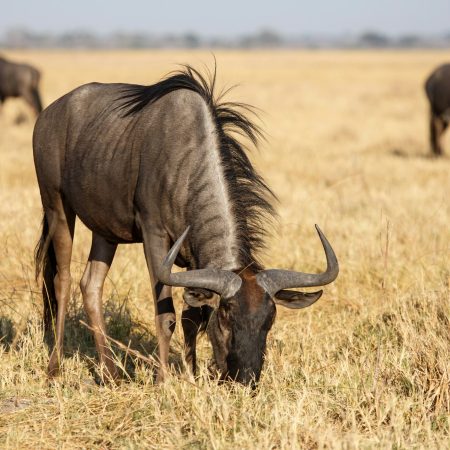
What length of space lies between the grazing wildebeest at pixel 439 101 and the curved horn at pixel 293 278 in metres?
12.5

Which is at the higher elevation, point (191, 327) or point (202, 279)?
point (202, 279)

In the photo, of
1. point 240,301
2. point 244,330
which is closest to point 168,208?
point 240,301

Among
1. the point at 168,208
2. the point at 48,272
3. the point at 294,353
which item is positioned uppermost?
the point at 168,208

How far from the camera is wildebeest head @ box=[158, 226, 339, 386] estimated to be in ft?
13.0

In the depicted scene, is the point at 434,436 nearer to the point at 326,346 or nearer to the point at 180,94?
the point at 326,346

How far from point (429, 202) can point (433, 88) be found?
7.94m

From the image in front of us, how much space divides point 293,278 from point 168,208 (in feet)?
3.00

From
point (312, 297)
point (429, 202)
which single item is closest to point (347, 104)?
point (429, 202)

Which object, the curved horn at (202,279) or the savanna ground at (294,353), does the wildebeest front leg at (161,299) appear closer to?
the savanna ground at (294,353)

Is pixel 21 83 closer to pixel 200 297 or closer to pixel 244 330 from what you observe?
pixel 200 297

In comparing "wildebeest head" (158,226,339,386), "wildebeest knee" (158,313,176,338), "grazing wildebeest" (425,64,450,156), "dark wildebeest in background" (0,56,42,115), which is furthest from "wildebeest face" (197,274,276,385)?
"dark wildebeest in background" (0,56,42,115)

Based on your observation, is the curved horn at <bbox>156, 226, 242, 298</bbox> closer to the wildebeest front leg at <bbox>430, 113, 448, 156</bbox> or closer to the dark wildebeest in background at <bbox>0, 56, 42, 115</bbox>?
the wildebeest front leg at <bbox>430, 113, 448, 156</bbox>

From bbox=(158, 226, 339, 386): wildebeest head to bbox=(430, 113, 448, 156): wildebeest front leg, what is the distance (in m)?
12.3

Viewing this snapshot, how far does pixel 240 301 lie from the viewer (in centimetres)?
402
